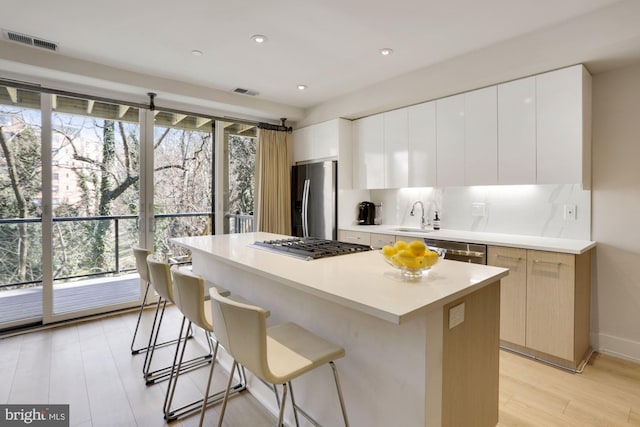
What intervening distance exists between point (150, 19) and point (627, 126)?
373 cm

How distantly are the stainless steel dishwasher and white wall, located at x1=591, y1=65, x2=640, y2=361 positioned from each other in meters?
0.91

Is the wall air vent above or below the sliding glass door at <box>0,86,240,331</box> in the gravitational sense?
above

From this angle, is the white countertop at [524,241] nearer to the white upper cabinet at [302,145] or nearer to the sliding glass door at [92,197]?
the white upper cabinet at [302,145]

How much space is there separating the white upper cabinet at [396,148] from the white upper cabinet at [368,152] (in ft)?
0.25

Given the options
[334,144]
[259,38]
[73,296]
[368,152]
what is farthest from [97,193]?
[368,152]

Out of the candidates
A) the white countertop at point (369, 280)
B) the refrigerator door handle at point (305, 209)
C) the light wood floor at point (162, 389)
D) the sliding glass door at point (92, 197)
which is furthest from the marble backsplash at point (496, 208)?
the sliding glass door at point (92, 197)

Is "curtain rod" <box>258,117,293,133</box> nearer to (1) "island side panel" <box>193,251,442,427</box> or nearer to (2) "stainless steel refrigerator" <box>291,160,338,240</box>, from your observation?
(2) "stainless steel refrigerator" <box>291,160,338,240</box>

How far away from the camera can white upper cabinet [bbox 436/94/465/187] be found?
322 centimetres

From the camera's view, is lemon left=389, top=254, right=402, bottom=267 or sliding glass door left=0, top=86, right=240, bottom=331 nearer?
lemon left=389, top=254, right=402, bottom=267

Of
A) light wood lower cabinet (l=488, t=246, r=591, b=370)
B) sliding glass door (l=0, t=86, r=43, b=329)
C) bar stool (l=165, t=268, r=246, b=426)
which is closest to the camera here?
bar stool (l=165, t=268, r=246, b=426)

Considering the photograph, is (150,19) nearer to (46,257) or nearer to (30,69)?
(30,69)

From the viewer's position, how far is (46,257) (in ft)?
10.9

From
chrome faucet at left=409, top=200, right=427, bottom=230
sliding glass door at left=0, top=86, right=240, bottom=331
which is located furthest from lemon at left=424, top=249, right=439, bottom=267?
sliding glass door at left=0, top=86, right=240, bottom=331

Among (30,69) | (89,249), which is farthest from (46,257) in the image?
(30,69)
